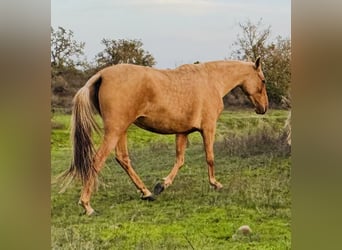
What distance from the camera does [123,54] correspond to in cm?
315

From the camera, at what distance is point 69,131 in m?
3.12

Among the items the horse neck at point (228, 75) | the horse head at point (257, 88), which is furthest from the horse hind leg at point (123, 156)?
the horse head at point (257, 88)

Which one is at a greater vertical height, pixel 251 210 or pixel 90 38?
pixel 90 38

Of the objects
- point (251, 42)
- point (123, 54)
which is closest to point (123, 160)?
point (123, 54)

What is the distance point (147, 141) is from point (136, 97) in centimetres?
25

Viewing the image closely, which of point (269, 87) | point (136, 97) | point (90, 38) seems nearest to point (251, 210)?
point (269, 87)

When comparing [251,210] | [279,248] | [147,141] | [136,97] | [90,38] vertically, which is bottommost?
[279,248]

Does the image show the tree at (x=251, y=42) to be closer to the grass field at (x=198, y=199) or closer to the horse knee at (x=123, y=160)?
the grass field at (x=198, y=199)

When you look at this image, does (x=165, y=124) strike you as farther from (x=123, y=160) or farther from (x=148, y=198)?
(x=148, y=198)

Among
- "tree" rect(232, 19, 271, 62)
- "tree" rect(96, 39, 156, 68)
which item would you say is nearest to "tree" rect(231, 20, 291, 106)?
"tree" rect(232, 19, 271, 62)

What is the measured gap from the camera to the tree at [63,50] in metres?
3.07

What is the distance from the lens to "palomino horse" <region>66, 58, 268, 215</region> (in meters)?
3.15
